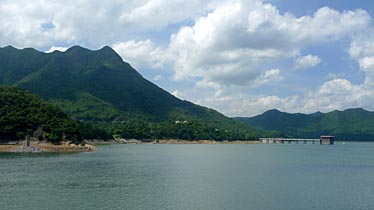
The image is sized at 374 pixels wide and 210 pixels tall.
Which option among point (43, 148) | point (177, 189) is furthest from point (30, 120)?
point (177, 189)

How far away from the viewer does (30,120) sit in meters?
150

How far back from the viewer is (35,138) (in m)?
146

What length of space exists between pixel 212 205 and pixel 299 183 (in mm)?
24255

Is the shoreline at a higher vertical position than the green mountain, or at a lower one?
lower

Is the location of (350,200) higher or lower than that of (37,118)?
lower

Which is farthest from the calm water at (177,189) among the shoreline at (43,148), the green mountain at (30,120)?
the green mountain at (30,120)

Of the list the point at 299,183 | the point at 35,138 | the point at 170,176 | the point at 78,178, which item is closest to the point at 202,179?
the point at 170,176

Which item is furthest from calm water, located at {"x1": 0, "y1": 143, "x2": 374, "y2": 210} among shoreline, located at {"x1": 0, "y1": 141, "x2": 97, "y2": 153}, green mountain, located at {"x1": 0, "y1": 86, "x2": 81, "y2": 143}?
green mountain, located at {"x1": 0, "y1": 86, "x2": 81, "y2": 143}

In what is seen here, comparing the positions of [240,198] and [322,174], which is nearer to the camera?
[240,198]

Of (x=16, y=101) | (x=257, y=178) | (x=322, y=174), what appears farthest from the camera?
(x=16, y=101)

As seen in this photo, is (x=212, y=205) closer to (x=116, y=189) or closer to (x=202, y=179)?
(x=116, y=189)

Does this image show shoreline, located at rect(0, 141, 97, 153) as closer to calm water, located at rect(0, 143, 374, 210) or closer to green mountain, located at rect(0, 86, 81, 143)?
green mountain, located at rect(0, 86, 81, 143)

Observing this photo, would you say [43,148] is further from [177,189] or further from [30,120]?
[177,189]

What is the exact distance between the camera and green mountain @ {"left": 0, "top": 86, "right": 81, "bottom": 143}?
5714 inches
